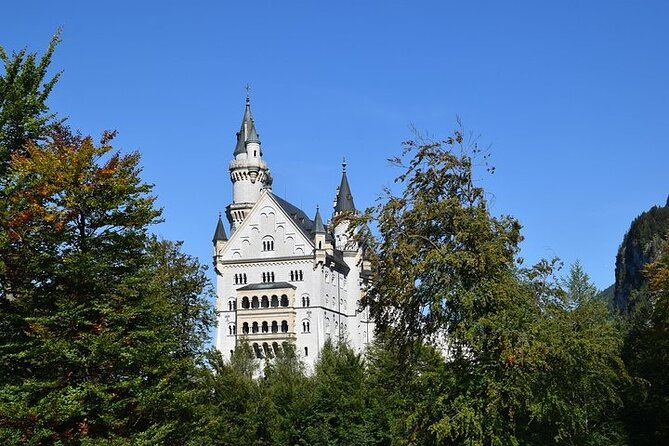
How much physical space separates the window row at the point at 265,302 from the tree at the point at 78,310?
76298 millimetres

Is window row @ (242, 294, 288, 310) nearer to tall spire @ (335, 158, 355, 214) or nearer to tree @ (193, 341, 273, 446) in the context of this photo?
tall spire @ (335, 158, 355, 214)

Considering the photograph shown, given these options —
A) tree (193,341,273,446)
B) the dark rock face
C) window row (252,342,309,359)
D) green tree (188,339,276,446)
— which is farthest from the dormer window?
the dark rock face

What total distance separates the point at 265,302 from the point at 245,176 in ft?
55.0

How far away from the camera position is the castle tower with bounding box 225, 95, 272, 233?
374 ft

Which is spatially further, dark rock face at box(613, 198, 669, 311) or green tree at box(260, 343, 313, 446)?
dark rock face at box(613, 198, 669, 311)

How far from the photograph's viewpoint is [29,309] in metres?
28.2

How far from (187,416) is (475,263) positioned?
466 inches

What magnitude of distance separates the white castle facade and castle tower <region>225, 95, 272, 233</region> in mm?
123

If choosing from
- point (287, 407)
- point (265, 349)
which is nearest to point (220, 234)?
point (265, 349)

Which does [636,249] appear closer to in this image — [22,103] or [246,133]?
[246,133]

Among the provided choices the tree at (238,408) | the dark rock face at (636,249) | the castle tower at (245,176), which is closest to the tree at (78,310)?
the tree at (238,408)

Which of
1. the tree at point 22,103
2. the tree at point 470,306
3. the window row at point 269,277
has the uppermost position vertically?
the window row at point 269,277

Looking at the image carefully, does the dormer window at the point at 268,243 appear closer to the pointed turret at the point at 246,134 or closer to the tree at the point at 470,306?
the pointed turret at the point at 246,134

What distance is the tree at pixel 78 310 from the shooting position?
2686cm
